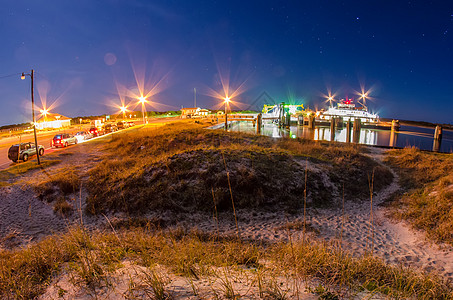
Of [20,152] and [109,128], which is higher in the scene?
[109,128]

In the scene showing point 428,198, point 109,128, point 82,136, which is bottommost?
point 428,198

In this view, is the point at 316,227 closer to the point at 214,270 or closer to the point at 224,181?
the point at 224,181

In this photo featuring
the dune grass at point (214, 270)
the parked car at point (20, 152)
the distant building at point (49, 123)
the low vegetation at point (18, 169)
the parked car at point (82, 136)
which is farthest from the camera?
the distant building at point (49, 123)

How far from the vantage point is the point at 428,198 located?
31.4 ft

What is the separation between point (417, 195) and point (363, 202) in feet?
7.84

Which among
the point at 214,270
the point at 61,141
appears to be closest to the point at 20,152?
the point at 61,141

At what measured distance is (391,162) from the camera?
17.6 meters

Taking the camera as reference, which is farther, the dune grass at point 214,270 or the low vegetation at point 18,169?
the low vegetation at point 18,169

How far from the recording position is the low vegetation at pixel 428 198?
7.26 meters

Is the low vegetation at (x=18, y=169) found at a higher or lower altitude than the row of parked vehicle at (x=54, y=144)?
lower

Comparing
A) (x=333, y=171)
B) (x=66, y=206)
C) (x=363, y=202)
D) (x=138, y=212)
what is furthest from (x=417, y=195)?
(x=66, y=206)

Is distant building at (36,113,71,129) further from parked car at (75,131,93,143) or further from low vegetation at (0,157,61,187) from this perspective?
low vegetation at (0,157,61,187)

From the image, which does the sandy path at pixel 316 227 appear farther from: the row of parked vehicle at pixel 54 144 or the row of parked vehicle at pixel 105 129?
the row of parked vehicle at pixel 105 129

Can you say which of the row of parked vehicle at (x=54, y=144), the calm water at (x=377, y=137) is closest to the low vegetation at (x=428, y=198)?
the calm water at (x=377, y=137)
